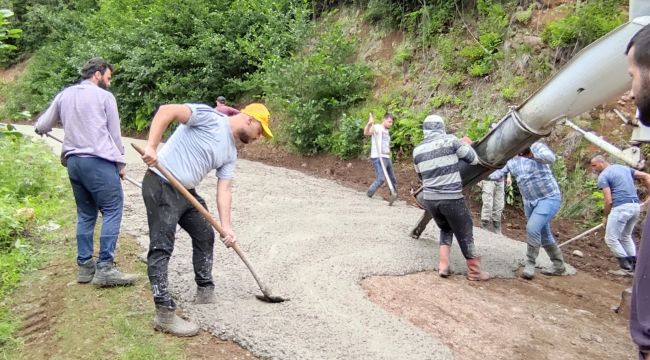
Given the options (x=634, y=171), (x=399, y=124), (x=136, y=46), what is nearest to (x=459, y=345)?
(x=634, y=171)

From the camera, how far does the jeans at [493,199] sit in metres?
8.75

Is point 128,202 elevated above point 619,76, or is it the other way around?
point 619,76

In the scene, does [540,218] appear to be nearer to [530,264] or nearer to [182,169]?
[530,264]

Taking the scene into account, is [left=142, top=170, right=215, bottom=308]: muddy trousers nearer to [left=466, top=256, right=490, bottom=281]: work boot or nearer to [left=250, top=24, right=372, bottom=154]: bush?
[left=466, top=256, right=490, bottom=281]: work boot

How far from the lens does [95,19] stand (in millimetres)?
21312

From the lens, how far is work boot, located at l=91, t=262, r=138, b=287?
475 centimetres

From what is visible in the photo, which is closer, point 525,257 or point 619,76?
point 619,76

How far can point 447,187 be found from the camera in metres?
5.96

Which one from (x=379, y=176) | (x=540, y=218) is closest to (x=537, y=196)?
(x=540, y=218)

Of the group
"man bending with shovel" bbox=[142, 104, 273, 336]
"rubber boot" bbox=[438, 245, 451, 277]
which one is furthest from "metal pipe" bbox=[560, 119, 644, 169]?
"man bending with shovel" bbox=[142, 104, 273, 336]

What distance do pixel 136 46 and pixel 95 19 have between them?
457cm

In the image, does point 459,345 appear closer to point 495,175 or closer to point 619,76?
point 619,76

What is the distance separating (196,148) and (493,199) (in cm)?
597

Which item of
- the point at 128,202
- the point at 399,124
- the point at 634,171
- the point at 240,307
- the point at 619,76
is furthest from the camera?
the point at 399,124
